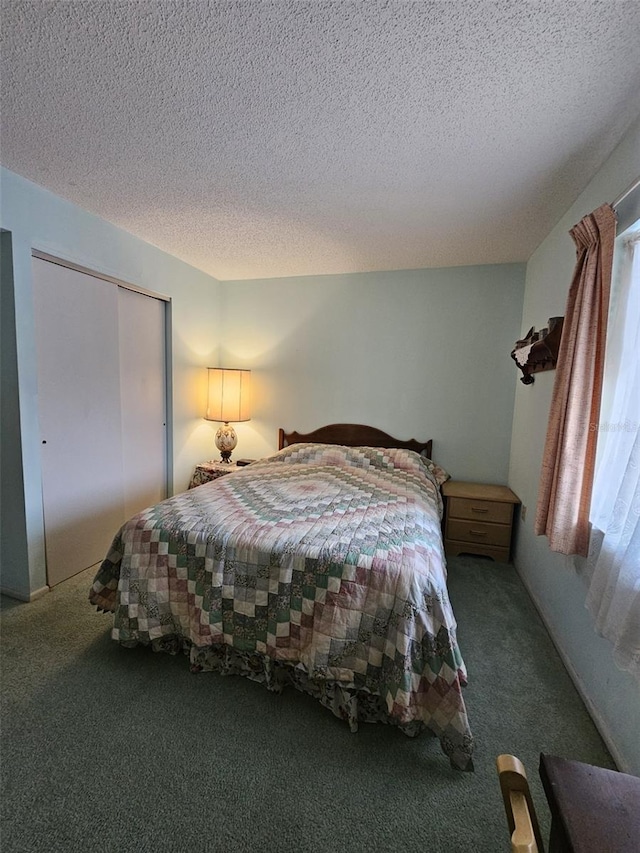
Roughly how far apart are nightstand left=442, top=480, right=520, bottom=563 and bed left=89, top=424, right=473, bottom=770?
96cm

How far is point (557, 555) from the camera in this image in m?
1.98

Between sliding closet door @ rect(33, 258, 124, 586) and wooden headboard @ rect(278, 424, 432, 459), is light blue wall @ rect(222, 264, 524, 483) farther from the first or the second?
sliding closet door @ rect(33, 258, 124, 586)

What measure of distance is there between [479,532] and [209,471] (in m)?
2.33

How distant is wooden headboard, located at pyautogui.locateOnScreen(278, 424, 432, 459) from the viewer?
10.8ft

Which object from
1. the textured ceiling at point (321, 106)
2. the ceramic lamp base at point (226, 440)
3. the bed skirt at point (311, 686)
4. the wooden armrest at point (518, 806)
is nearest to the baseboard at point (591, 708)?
the bed skirt at point (311, 686)

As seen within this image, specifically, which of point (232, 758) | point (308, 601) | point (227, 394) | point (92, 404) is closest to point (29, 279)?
point (92, 404)

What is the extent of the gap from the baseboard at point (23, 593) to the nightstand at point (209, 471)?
1.33 metres

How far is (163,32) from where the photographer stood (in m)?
1.13

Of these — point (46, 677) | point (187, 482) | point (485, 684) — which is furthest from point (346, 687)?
point (187, 482)

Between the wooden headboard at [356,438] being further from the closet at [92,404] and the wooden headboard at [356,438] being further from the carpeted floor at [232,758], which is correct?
the carpeted floor at [232,758]

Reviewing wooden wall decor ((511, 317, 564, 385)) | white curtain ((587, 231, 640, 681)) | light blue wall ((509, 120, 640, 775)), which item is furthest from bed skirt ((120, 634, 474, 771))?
wooden wall decor ((511, 317, 564, 385))

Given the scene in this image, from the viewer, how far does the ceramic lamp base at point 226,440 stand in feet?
11.6

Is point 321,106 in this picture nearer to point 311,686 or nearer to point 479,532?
point 311,686

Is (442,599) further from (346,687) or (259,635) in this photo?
(259,635)
